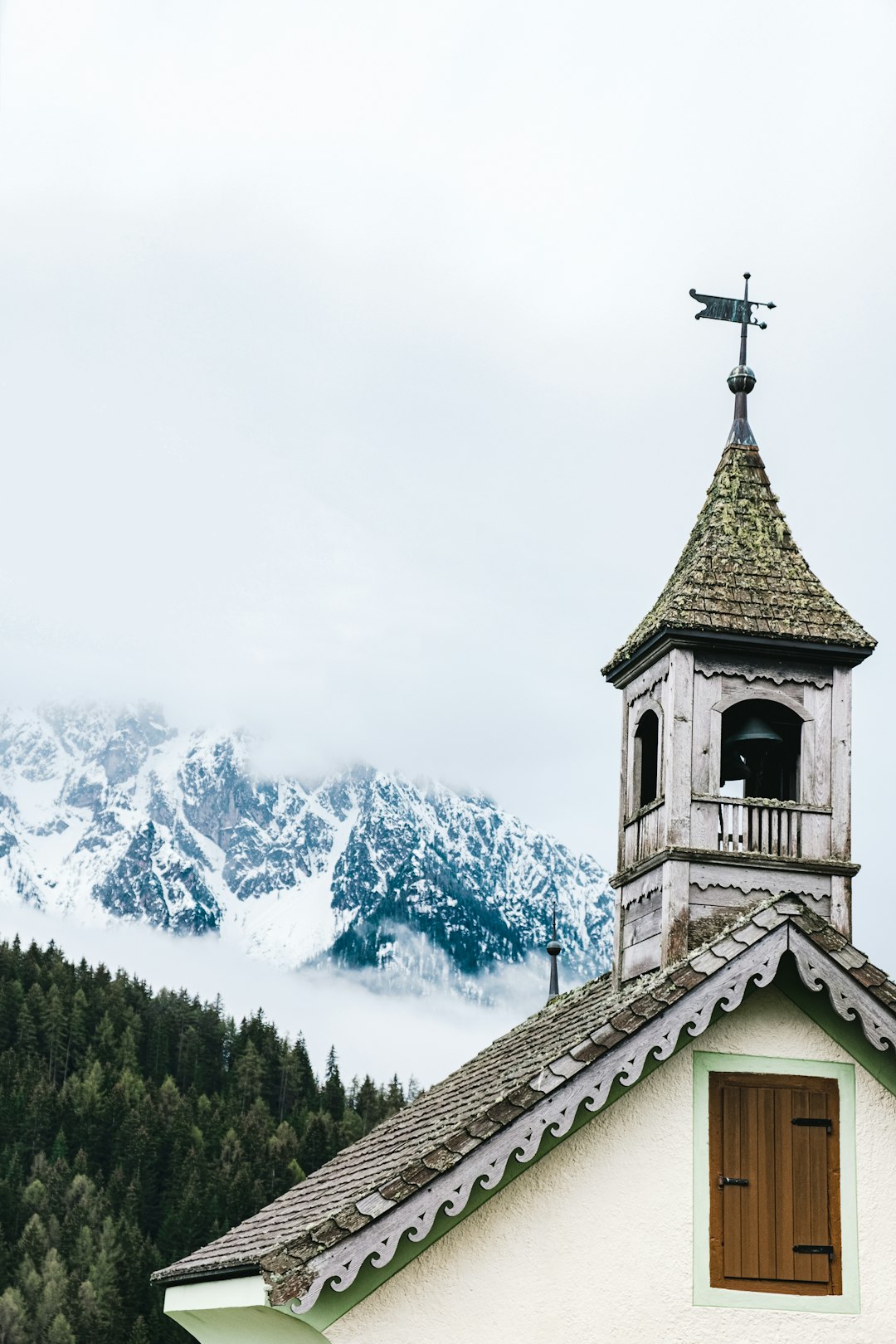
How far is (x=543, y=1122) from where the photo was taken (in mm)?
13633

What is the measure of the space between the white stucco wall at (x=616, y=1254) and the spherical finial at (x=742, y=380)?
6969 mm

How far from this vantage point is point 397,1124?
19.3m

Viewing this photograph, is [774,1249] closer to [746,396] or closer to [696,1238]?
[696,1238]

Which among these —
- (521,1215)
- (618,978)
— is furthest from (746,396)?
(521,1215)

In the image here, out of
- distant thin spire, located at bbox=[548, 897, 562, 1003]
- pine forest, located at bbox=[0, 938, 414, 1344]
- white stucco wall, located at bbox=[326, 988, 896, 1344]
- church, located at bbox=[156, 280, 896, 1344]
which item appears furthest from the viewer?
pine forest, located at bbox=[0, 938, 414, 1344]

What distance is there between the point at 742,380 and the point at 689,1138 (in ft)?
25.8

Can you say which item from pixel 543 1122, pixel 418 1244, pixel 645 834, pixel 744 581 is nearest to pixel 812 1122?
pixel 543 1122

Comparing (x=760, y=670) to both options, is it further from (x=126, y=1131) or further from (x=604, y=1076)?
(x=126, y=1131)

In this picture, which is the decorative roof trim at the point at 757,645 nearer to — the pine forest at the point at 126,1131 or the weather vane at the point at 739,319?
the weather vane at the point at 739,319

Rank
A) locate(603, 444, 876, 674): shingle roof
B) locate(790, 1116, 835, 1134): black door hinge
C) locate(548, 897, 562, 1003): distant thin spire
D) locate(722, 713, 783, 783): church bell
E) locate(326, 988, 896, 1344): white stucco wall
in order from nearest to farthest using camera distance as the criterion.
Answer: locate(326, 988, 896, 1344): white stucco wall < locate(790, 1116, 835, 1134): black door hinge < locate(603, 444, 876, 674): shingle roof < locate(722, 713, 783, 783): church bell < locate(548, 897, 562, 1003): distant thin spire

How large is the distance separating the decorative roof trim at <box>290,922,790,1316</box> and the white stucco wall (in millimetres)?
411

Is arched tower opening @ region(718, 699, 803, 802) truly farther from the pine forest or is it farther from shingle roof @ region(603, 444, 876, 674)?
the pine forest

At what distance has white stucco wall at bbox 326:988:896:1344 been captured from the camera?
13734 millimetres

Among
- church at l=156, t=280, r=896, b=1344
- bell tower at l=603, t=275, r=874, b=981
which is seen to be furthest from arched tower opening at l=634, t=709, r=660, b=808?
church at l=156, t=280, r=896, b=1344
